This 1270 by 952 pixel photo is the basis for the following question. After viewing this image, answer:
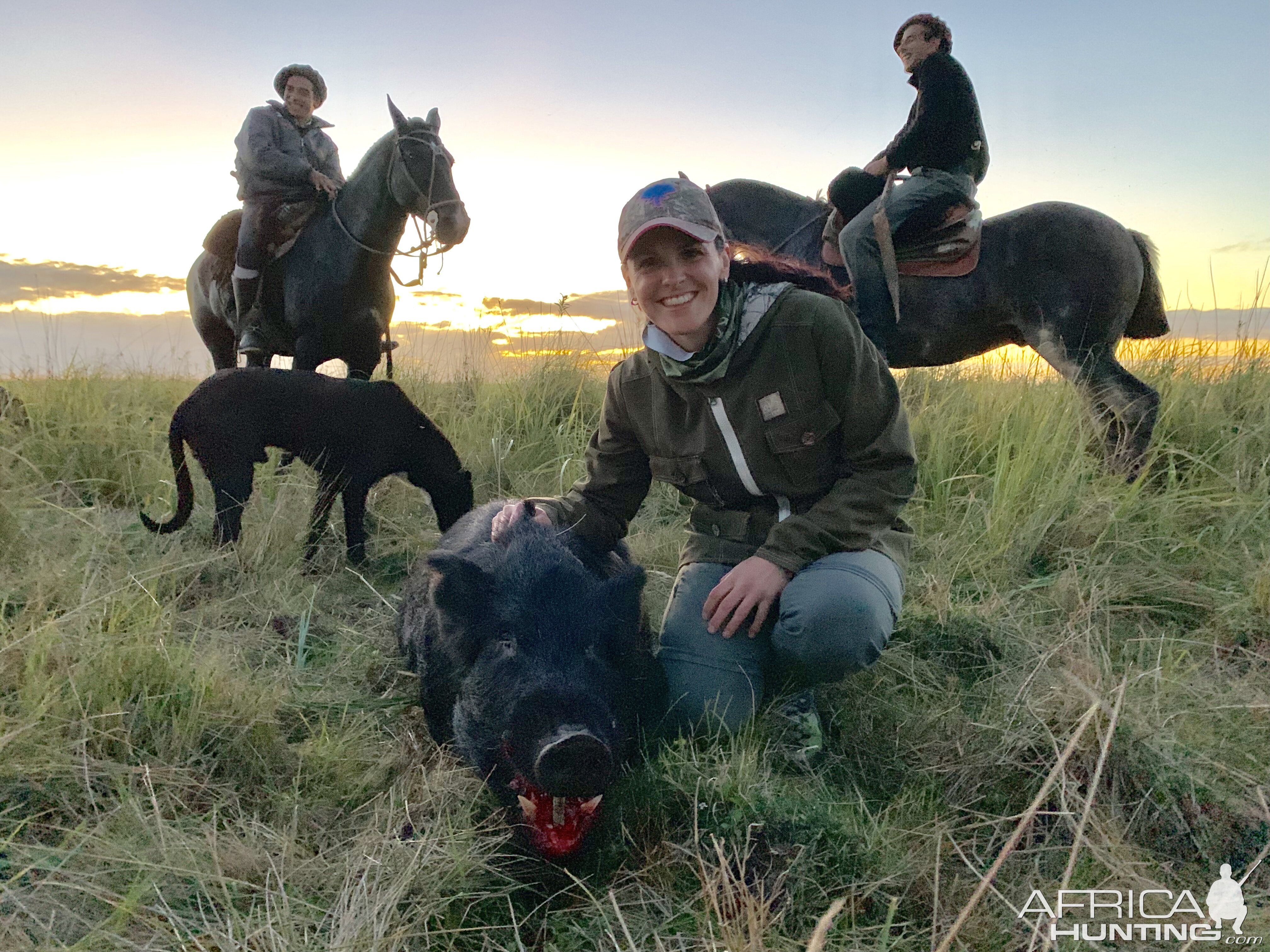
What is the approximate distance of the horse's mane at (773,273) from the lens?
2.71 metres

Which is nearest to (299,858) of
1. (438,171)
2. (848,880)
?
(848,880)

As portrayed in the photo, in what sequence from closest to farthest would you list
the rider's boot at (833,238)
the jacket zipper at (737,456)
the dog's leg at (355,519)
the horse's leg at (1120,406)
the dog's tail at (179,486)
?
the jacket zipper at (737,456), the dog's tail at (179,486), the dog's leg at (355,519), the horse's leg at (1120,406), the rider's boot at (833,238)

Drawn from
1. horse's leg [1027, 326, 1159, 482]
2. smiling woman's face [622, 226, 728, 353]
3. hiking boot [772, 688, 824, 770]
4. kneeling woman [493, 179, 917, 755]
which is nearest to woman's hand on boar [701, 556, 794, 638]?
kneeling woman [493, 179, 917, 755]

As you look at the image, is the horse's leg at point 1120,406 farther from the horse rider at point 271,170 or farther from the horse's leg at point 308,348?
the horse rider at point 271,170

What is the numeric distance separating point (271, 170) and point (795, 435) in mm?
5210

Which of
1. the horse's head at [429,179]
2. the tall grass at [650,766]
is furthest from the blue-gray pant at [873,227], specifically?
the horse's head at [429,179]

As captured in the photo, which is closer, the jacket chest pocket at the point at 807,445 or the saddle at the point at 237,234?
the jacket chest pocket at the point at 807,445

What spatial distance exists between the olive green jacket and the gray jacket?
459cm

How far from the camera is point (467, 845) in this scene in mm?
2062

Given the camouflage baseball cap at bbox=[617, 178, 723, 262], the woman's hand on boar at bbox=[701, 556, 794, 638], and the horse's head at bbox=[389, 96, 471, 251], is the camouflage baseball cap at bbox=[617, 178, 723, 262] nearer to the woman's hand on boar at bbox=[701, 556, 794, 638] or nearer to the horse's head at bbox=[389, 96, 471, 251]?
the woman's hand on boar at bbox=[701, 556, 794, 638]

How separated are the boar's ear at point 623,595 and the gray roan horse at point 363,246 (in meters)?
4.30

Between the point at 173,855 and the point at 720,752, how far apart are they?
132cm

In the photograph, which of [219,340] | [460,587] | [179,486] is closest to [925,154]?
[460,587]

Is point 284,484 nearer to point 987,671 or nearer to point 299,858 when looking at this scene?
point 299,858
